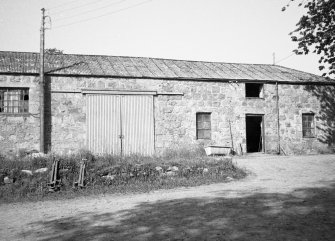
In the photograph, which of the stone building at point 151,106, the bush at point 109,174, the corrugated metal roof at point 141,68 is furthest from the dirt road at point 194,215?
the corrugated metal roof at point 141,68

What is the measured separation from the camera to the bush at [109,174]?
8617mm

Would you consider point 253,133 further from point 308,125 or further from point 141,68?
point 141,68

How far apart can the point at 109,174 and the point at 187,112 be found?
7.02 meters

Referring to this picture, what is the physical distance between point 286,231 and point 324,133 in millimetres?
14919

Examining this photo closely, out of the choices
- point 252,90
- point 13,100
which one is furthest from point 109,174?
point 252,90

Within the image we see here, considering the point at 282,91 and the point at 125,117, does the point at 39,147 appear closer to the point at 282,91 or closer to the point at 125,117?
the point at 125,117

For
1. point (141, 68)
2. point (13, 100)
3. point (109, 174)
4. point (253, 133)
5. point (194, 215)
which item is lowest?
point (194, 215)

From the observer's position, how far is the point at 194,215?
571cm

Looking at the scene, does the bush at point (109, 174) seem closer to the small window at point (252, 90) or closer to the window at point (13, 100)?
the window at point (13, 100)

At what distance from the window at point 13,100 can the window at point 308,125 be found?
52.2 feet

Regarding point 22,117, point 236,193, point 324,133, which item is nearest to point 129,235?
point 236,193

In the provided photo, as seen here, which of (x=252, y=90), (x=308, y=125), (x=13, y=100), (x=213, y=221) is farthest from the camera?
(x=252, y=90)

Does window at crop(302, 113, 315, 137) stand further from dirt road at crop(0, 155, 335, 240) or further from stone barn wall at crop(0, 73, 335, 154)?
dirt road at crop(0, 155, 335, 240)

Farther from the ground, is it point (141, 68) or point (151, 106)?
point (141, 68)
